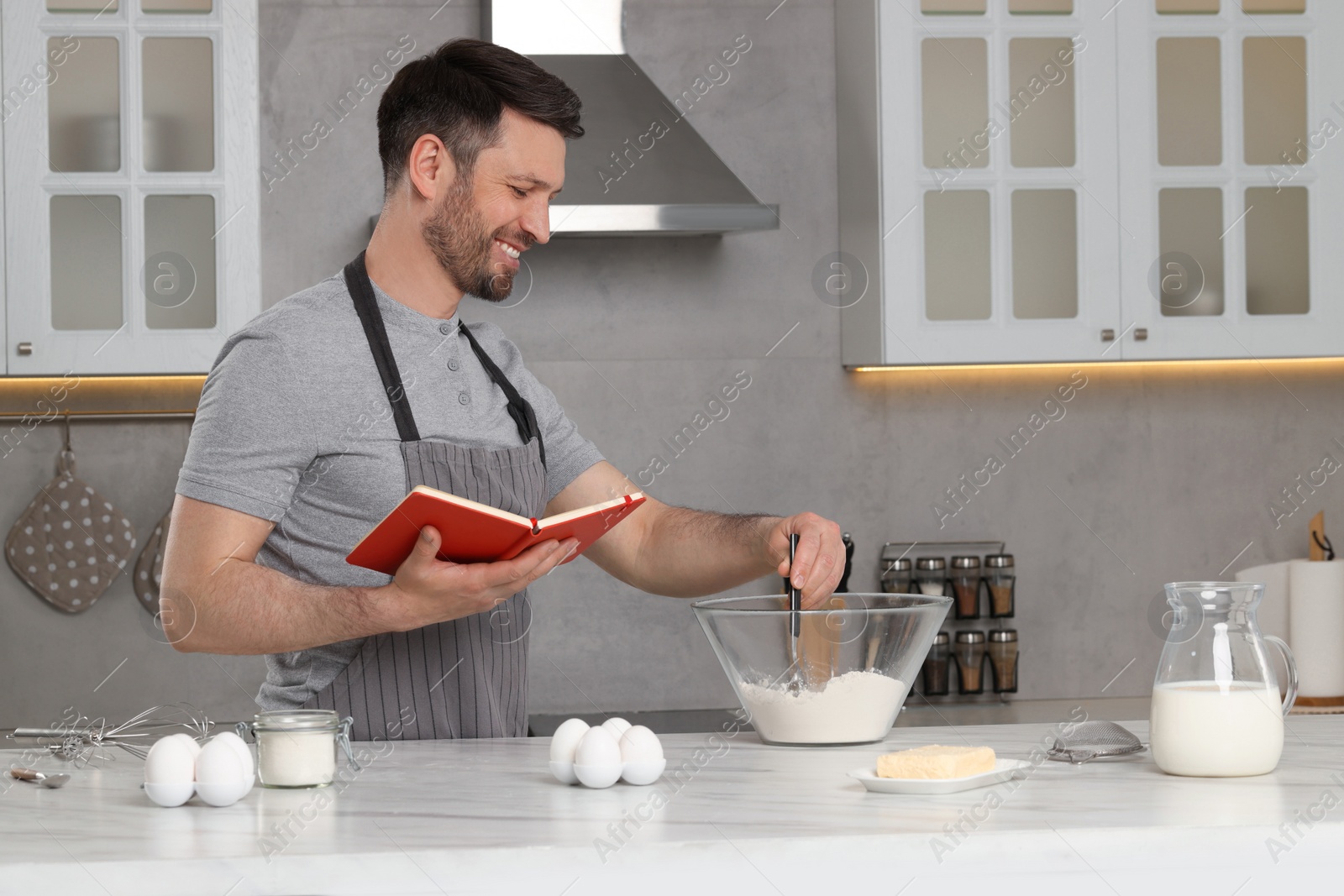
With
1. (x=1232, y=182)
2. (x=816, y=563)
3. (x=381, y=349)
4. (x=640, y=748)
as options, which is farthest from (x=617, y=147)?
(x=640, y=748)

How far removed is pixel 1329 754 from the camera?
4.12 ft

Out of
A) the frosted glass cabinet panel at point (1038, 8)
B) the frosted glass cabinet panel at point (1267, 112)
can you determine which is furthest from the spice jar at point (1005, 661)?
the frosted glass cabinet panel at point (1038, 8)

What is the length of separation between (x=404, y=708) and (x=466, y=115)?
72cm

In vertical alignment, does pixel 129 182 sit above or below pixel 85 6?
below

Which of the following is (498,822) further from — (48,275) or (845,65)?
(845,65)

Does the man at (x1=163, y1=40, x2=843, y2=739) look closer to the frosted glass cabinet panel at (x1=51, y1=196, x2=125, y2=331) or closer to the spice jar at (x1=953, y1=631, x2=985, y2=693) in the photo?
the frosted glass cabinet panel at (x1=51, y1=196, x2=125, y2=331)

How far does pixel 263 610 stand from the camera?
137cm

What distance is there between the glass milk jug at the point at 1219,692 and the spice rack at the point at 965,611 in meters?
1.81

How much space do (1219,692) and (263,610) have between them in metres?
0.92

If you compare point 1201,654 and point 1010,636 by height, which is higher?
point 1201,654

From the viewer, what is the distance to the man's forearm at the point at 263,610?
137 cm

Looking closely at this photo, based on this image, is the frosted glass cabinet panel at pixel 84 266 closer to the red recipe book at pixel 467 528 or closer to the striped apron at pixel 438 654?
the striped apron at pixel 438 654

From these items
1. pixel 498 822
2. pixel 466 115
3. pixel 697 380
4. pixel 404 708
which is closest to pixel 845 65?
pixel 697 380

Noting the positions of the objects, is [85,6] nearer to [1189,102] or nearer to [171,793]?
[171,793]
